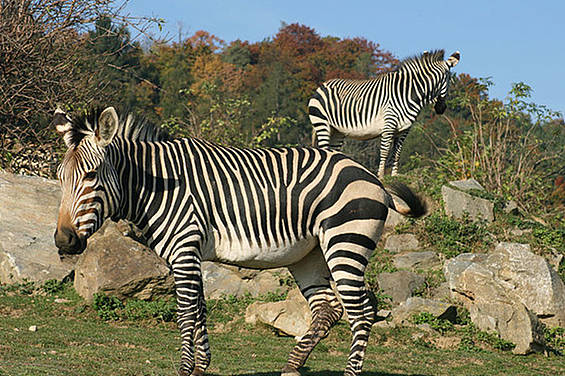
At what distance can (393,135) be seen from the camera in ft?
48.3

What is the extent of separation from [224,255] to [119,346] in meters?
2.96

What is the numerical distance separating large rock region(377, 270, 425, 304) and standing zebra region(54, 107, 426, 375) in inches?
186

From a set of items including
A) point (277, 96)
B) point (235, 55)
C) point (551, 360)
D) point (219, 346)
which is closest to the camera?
point (219, 346)

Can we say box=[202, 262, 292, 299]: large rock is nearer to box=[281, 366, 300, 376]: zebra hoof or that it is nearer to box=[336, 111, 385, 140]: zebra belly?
box=[336, 111, 385, 140]: zebra belly

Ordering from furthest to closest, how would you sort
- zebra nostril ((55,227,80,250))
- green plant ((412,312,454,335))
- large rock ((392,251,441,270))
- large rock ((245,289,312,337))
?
large rock ((392,251,441,270)) → green plant ((412,312,454,335)) → large rock ((245,289,312,337)) → zebra nostril ((55,227,80,250))

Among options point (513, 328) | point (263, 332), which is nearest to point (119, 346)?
point (263, 332)

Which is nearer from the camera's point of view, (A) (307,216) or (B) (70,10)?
(A) (307,216)

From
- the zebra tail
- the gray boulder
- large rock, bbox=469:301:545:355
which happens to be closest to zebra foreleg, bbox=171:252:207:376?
the zebra tail

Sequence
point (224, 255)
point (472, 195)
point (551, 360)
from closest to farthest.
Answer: point (224, 255)
point (551, 360)
point (472, 195)

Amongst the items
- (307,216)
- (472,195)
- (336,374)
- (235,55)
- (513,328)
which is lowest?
(336,374)

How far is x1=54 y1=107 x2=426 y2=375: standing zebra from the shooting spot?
571 cm

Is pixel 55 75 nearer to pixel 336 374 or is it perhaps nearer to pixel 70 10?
pixel 70 10

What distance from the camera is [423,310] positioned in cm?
1043

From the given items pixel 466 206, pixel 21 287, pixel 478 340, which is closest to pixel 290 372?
pixel 478 340
